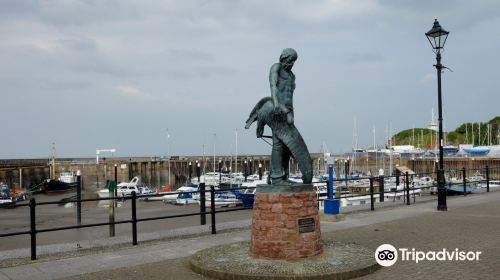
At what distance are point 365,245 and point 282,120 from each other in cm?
305

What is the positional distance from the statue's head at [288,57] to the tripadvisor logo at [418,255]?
354cm

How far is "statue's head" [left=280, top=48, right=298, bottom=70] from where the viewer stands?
818cm

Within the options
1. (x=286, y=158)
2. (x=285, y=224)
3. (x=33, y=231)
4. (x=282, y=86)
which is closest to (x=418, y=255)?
(x=285, y=224)

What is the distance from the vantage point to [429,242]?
916 centimetres

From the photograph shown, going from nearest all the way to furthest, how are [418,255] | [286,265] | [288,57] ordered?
[286,265] < [418,255] < [288,57]

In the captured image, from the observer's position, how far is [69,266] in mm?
7875

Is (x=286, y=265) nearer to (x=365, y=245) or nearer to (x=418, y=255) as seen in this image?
(x=418, y=255)

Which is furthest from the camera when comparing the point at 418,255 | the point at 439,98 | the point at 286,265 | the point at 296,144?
the point at 439,98

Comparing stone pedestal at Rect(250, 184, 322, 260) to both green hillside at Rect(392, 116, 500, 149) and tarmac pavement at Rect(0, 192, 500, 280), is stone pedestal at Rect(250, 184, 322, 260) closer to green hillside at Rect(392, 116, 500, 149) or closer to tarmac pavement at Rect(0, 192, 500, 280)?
tarmac pavement at Rect(0, 192, 500, 280)

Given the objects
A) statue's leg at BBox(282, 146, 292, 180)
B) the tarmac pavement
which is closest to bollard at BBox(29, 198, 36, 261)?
the tarmac pavement

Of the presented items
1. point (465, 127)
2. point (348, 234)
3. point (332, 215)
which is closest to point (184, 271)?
point (348, 234)

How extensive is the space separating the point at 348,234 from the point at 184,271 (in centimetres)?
459

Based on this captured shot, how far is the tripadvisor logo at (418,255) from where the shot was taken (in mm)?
7590

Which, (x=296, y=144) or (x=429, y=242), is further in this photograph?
(x=429, y=242)
